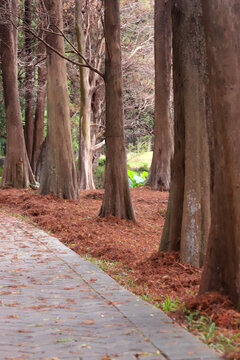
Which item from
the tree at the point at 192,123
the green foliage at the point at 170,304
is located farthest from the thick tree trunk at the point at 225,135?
the tree at the point at 192,123

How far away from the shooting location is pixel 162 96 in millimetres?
20297

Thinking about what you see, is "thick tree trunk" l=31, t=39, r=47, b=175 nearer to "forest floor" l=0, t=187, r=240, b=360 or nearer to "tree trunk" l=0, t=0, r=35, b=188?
"tree trunk" l=0, t=0, r=35, b=188

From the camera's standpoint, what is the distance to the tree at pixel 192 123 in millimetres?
7262

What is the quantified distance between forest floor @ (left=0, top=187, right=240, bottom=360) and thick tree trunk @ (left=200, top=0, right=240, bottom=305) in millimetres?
317

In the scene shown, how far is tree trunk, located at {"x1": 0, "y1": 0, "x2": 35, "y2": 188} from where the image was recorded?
20062 mm

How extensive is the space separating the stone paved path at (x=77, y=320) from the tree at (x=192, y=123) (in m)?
1.47

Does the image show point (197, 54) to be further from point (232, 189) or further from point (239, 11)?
point (232, 189)

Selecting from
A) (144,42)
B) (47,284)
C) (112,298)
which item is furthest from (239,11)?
(144,42)

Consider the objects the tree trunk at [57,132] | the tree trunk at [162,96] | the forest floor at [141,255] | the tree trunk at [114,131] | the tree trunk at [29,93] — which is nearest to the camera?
the forest floor at [141,255]

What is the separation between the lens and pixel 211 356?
3717mm

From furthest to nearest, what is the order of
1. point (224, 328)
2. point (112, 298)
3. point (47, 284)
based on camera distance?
point (47, 284) < point (112, 298) < point (224, 328)

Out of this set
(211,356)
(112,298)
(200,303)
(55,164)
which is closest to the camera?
(211,356)

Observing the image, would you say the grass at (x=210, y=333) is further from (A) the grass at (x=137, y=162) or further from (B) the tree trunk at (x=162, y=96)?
(A) the grass at (x=137, y=162)

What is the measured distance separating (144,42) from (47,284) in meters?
22.8
